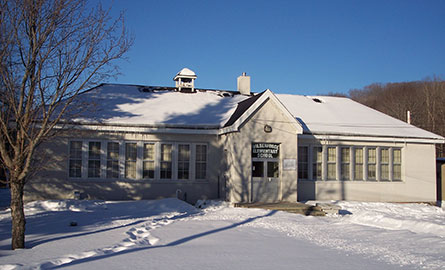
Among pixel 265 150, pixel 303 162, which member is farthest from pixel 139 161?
pixel 303 162

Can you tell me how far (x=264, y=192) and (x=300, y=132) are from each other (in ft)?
9.98

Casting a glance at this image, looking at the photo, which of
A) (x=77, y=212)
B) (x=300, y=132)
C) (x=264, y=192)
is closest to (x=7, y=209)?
(x=77, y=212)

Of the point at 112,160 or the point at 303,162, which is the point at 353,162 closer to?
the point at 303,162

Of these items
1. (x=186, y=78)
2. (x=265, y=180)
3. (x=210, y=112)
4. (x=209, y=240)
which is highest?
(x=186, y=78)

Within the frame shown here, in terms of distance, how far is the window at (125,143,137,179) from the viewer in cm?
1922

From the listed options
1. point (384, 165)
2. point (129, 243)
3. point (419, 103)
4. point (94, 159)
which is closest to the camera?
point (129, 243)

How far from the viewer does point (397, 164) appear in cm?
2234

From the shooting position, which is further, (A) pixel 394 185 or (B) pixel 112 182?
(A) pixel 394 185

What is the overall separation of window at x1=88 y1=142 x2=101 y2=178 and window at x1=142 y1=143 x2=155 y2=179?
77.0 inches

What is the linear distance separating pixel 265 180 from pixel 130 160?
19.5ft

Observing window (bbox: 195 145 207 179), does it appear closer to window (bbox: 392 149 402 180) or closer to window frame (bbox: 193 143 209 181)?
window frame (bbox: 193 143 209 181)

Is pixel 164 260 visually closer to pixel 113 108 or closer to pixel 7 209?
pixel 7 209

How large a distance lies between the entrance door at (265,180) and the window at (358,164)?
4982 millimetres

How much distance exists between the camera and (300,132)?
62.8 ft
